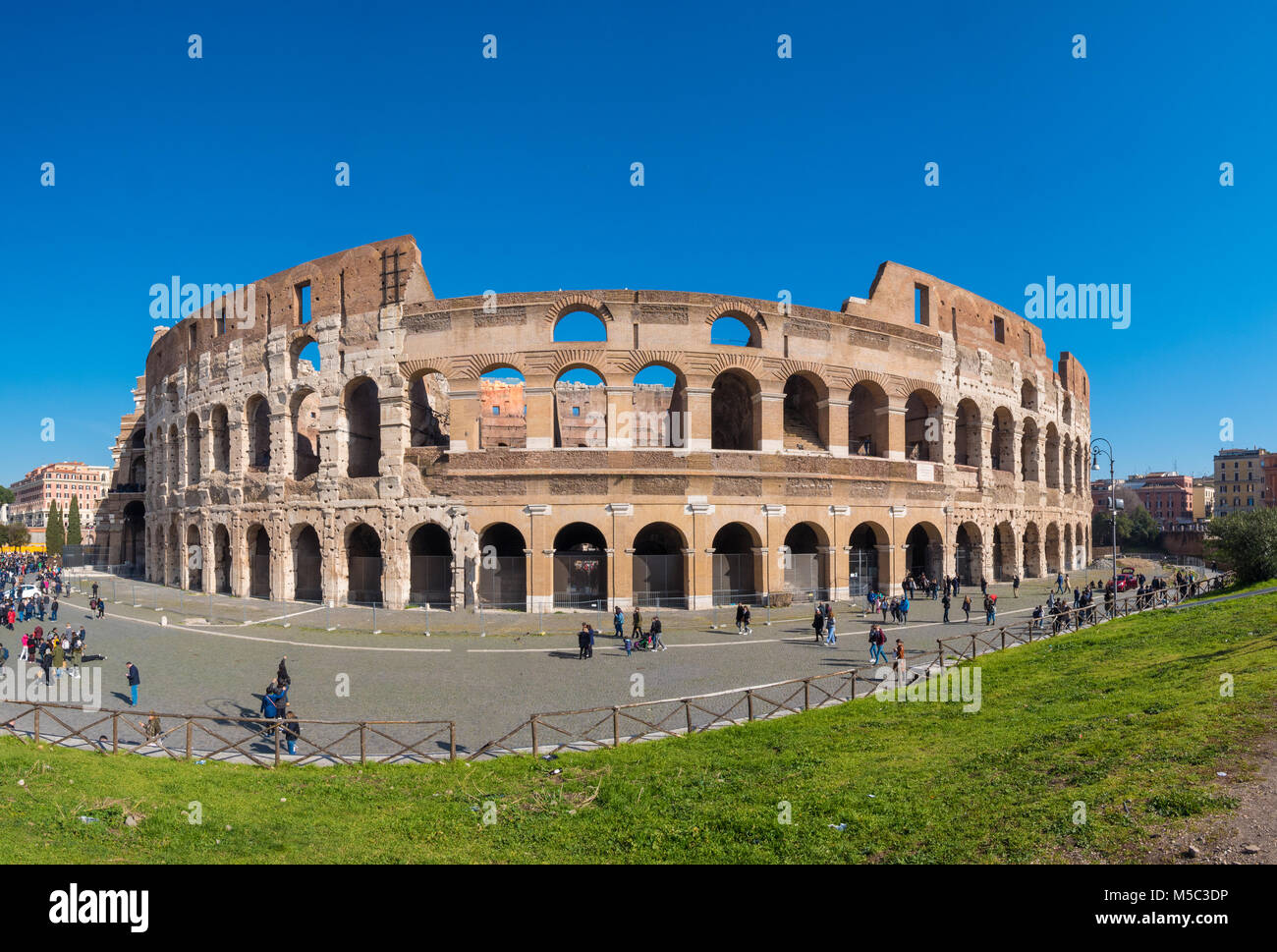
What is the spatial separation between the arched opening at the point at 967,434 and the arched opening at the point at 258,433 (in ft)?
115

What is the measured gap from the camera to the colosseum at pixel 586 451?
25891mm

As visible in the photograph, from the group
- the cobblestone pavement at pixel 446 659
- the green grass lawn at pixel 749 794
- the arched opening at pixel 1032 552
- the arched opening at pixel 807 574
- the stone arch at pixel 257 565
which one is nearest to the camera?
the green grass lawn at pixel 749 794

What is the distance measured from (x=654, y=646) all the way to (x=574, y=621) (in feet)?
16.7

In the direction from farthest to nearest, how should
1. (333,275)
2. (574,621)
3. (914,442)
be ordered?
(914,442), (333,275), (574,621)

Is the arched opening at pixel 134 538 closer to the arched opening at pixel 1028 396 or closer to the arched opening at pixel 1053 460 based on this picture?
the arched opening at pixel 1028 396

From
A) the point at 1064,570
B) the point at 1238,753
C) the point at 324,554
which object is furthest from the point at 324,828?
the point at 1064,570

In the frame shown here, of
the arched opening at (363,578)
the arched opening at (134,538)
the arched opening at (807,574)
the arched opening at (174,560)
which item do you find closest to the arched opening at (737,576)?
the arched opening at (807,574)

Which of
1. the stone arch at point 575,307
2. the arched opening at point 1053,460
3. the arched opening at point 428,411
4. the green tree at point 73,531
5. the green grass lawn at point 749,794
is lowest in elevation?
the green grass lawn at point 749,794

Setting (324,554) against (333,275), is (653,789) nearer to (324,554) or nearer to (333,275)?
(324,554)

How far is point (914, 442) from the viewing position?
34.9 metres

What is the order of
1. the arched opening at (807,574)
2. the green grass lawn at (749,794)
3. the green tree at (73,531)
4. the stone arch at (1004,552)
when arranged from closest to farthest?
the green grass lawn at (749,794) < the arched opening at (807,574) < the stone arch at (1004,552) < the green tree at (73,531)

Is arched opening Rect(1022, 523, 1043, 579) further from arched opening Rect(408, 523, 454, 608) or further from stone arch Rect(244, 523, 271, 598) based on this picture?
stone arch Rect(244, 523, 271, 598)

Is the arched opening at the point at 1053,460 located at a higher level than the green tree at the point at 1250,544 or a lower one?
higher

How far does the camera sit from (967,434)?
34688 mm
